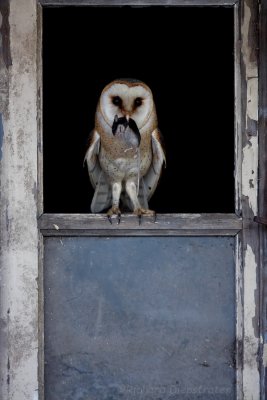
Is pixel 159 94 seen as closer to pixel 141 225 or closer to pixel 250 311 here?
pixel 141 225

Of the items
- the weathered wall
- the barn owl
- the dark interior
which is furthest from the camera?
the dark interior

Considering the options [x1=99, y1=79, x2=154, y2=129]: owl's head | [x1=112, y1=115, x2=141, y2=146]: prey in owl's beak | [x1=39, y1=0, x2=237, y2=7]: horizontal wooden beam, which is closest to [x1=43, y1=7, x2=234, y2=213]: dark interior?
[x1=99, y1=79, x2=154, y2=129]: owl's head

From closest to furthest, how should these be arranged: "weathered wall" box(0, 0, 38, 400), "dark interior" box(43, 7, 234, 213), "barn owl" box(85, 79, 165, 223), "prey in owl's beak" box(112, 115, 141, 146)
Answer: "weathered wall" box(0, 0, 38, 400), "prey in owl's beak" box(112, 115, 141, 146), "barn owl" box(85, 79, 165, 223), "dark interior" box(43, 7, 234, 213)

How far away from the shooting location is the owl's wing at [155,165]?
10.9 feet

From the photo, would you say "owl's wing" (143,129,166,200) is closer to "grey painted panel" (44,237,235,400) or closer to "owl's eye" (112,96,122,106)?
"owl's eye" (112,96,122,106)

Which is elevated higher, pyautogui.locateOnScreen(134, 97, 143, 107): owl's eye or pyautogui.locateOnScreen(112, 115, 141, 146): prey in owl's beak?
pyautogui.locateOnScreen(134, 97, 143, 107): owl's eye

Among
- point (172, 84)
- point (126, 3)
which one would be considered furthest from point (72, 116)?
point (126, 3)

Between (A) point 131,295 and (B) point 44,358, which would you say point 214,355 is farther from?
(B) point 44,358

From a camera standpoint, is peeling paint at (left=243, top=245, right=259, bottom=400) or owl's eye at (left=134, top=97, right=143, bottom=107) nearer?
peeling paint at (left=243, top=245, right=259, bottom=400)

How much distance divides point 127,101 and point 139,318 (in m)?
1.03

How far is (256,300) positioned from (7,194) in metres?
0.90

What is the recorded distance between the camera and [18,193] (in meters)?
2.59

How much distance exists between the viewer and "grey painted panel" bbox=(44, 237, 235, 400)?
8.64ft

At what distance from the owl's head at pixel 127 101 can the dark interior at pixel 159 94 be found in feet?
3.21
